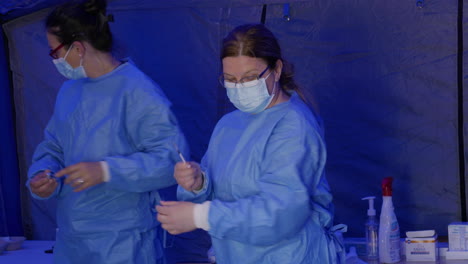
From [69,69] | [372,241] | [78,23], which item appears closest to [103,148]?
[69,69]

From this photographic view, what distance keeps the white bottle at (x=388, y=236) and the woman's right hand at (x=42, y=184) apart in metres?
1.19

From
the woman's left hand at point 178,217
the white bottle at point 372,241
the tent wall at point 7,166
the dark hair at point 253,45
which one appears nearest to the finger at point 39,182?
the woman's left hand at point 178,217

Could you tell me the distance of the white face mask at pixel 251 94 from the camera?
5.87 feet

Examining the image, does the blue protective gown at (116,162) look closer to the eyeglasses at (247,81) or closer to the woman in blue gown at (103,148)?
the woman in blue gown at (103,148)

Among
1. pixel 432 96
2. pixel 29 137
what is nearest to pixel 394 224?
pixel 432 96

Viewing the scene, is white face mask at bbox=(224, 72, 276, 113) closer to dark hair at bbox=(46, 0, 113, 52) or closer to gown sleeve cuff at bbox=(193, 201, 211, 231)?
gown sleeve cuff at bbox=(193, 201, 211, 231)

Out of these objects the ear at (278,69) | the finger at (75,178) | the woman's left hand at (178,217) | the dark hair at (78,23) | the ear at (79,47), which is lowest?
the woman's left hand at (178,217)

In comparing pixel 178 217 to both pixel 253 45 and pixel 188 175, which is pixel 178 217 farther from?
pixel 253 45

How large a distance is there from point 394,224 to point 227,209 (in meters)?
0.99

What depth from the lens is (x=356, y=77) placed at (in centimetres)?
336

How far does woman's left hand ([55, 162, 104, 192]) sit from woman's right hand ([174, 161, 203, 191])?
403 mm

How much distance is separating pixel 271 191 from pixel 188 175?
0.79 ft

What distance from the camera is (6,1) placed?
3.40 m

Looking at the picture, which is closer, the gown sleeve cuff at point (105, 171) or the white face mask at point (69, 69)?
the gown sleeve cuff at point (105, 171)
